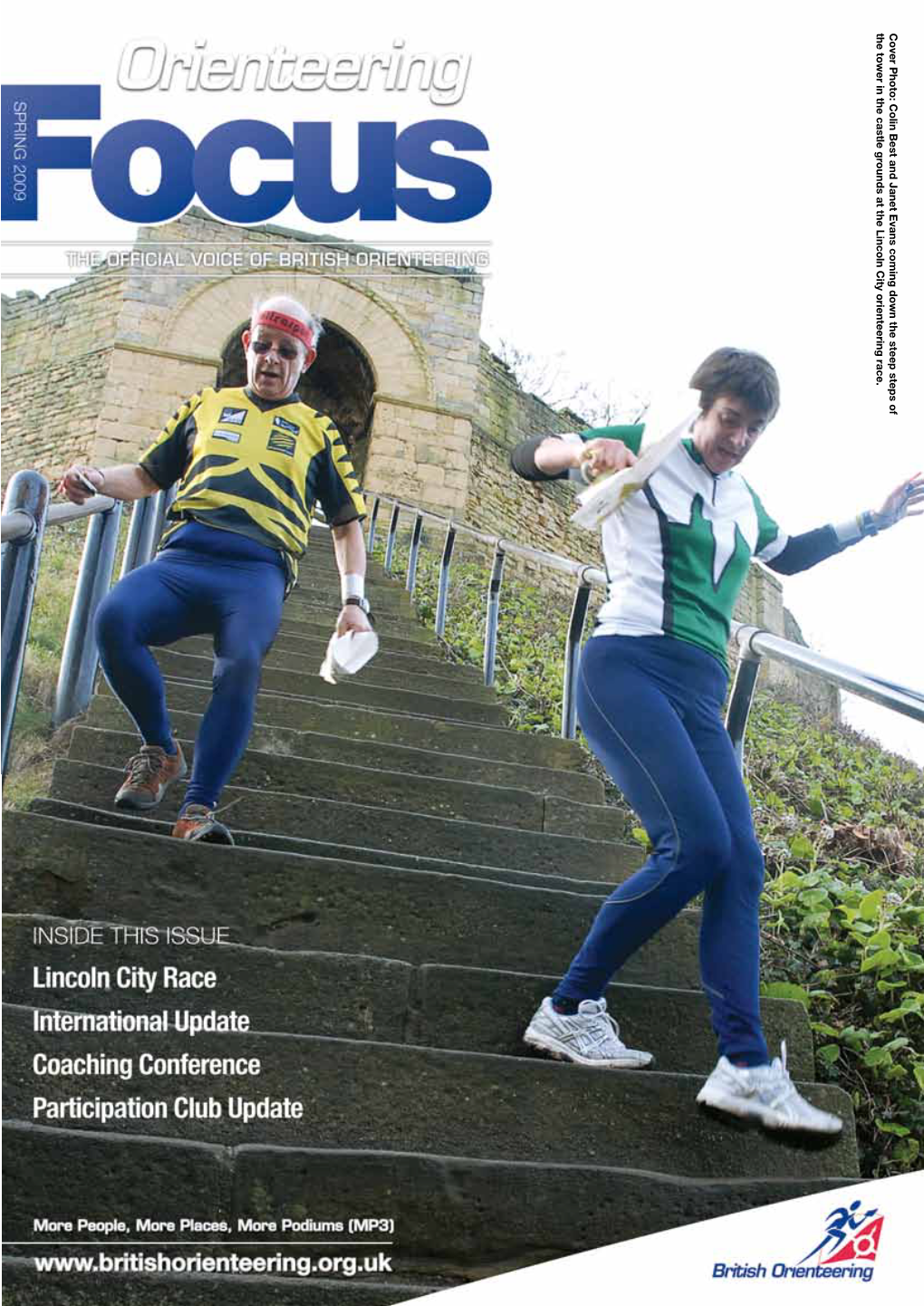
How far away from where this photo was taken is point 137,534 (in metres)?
4.48

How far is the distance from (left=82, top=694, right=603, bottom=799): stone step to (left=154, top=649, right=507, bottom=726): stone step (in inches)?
16.6

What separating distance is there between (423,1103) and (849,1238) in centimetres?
71

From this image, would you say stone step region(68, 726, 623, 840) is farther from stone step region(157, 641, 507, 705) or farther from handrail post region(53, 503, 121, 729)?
stone step region(157, 641, 507, 705)

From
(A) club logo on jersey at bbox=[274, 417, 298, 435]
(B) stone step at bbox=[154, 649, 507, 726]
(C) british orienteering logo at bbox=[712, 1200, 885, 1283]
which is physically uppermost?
(A) club logo on jersey at bbox=[274, 417, 298, 435]

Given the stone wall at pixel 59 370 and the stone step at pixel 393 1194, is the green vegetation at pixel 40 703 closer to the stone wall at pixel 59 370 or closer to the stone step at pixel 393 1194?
the stone step at pixel 393 1194

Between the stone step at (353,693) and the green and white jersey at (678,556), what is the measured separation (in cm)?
189

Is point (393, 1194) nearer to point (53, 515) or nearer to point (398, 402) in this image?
point (53, 515)

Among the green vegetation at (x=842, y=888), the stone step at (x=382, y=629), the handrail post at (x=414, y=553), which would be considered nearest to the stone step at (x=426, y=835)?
the green vegetation at (x=842, y=888)

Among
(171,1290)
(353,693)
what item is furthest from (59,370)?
(171,1290)

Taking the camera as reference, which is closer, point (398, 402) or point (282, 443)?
point (282, 443)

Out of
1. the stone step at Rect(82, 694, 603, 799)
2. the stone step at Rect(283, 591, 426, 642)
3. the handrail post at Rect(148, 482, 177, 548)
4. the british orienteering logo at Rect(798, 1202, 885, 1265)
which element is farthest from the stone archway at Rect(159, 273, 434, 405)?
the british orienteering logo at Rect(798, 1202, 885, 1265)

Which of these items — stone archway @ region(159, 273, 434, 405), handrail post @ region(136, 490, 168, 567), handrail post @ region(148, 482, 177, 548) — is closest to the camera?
handrail post @ region(136, 490, 168, 567)

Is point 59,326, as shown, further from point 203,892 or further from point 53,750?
point 203,892

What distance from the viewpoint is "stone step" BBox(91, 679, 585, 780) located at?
3.84 metres
